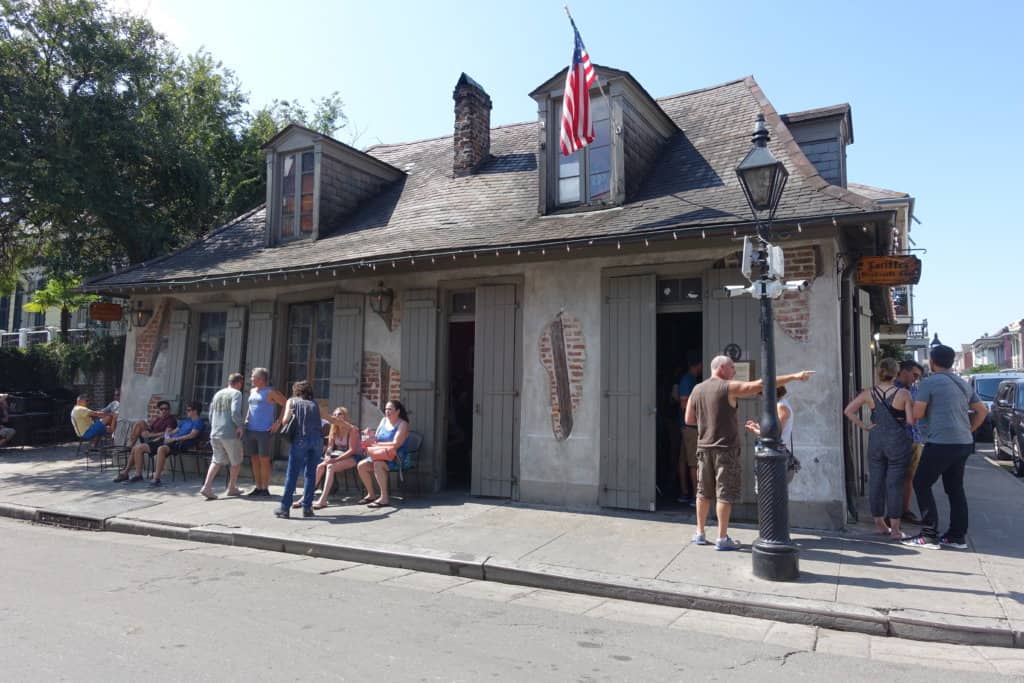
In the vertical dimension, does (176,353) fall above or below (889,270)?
Result: below

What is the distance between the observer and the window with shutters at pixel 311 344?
33.9ft

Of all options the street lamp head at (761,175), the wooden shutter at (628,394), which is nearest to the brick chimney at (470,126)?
the wooden shutter at (628,394)

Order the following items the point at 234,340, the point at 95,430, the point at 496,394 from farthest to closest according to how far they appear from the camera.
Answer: the point at 95,430 → the point at 234,340 → the point at 496,394

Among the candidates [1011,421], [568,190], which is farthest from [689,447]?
[1011,421]

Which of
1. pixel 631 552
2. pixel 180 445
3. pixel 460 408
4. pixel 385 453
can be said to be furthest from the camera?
pixel 460 408

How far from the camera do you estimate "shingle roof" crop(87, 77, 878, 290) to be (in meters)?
7.53

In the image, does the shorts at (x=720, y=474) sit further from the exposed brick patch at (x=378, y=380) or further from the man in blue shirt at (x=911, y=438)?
the exposed brick patch at (x=378, y=380)

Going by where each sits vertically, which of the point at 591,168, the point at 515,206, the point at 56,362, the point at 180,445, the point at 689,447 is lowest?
the point at 180,445

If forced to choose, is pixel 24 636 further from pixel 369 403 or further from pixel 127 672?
pixel 369 403

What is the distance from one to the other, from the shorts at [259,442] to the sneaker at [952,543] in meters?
7.90

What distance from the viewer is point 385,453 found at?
830 centimetres

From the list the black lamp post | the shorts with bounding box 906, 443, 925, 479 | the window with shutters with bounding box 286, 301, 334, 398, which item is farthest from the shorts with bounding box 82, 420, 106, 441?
the shorts with bounding box 906, 443, 925, 479

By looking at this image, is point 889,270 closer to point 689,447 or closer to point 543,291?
point 689,447

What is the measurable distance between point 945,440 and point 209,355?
10686mm
